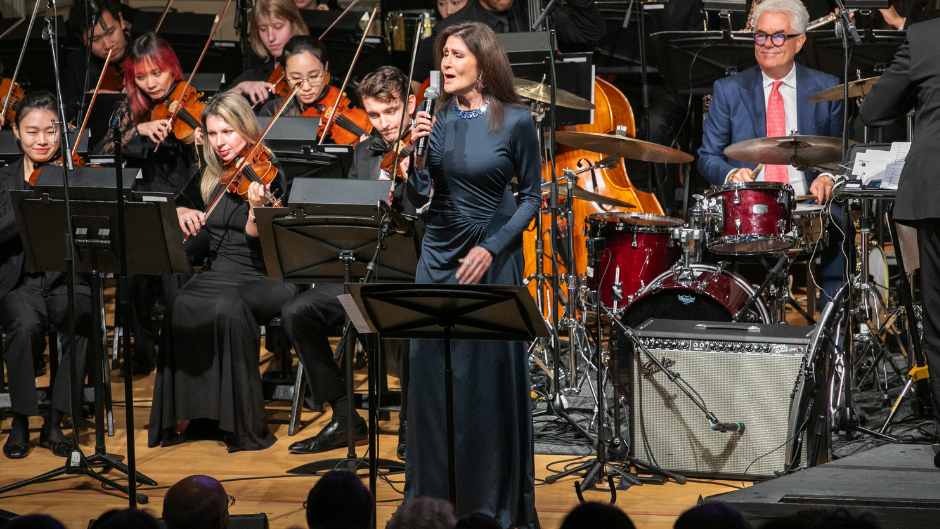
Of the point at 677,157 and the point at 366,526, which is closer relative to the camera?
the point at 366,526

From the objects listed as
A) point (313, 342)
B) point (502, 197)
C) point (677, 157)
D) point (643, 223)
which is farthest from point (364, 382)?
point (502, 197)

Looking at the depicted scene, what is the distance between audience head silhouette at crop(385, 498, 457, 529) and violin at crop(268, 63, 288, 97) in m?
4.13

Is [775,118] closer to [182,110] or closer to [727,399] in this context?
[727,399]

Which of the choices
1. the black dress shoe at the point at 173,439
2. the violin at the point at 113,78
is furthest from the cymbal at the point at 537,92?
the violin at the point at 113,78

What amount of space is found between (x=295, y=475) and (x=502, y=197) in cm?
155

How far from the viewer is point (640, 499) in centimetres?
360

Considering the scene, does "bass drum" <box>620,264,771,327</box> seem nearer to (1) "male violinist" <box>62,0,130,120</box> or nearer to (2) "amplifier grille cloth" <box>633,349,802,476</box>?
(2) "amplifier grille cloth" <box>633,349,802,476</box>

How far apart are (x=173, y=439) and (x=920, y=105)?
3385 mm

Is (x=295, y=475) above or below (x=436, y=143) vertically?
below

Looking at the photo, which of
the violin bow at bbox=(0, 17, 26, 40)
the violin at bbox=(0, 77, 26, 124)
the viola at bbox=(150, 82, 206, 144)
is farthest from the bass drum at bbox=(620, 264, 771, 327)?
the violin bow at bbox=(0, 17, 26, 40)

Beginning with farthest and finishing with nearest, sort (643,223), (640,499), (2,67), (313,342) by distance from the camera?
(2,67), (643,223), (313,342), (640,499)

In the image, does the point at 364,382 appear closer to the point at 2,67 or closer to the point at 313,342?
the point at 313,342

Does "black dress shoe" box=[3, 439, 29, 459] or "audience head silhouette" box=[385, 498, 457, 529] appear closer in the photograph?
"audience head silhouette" box=[385, 498, 457, 529]

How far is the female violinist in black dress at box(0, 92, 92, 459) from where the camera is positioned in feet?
14.4
